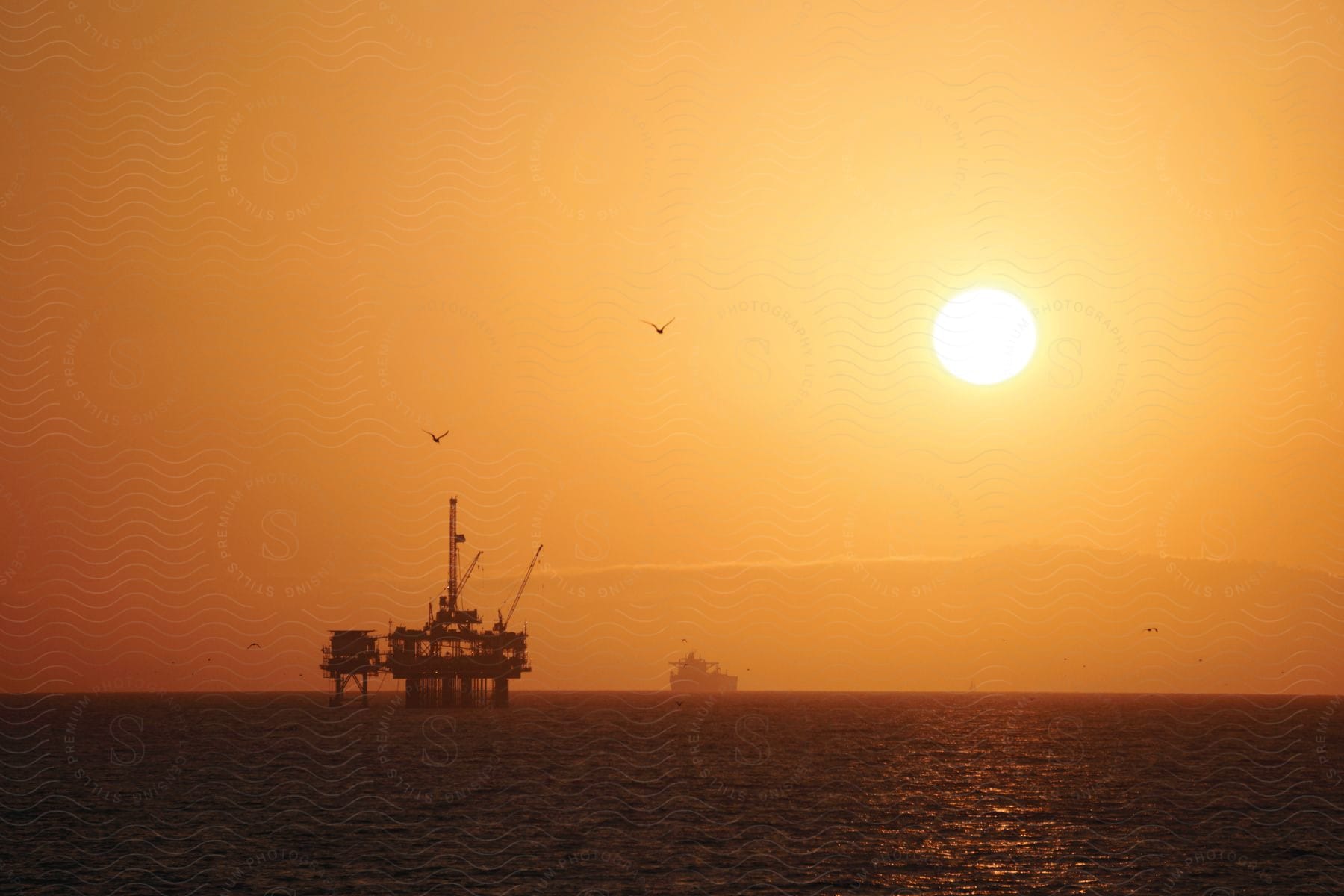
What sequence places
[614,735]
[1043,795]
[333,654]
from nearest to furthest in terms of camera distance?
[1043,795] → [614,735] → [333,654]

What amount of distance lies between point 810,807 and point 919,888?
84.3ft

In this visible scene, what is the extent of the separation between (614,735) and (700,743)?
1489cm

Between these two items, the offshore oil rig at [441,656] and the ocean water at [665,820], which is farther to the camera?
the offshore oil rig at [441,656]

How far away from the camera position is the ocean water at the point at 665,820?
4956 cm

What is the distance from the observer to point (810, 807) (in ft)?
240

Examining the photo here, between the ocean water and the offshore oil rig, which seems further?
the offshore oil rig

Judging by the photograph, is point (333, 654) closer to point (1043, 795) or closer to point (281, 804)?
point (281, 804)

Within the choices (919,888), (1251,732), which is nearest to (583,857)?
(919,888)

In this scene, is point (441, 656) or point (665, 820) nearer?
point (665, 820)

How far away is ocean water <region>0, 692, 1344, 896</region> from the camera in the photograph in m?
49.6

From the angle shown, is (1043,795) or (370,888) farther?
(1043,795)

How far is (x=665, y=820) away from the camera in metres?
67.1

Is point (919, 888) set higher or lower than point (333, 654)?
lower

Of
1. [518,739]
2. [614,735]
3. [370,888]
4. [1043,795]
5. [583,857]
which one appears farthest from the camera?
[614,735]
